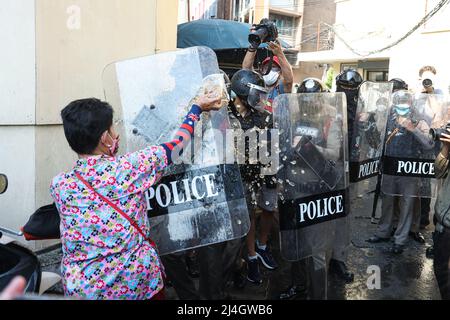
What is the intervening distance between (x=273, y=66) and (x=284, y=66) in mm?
342

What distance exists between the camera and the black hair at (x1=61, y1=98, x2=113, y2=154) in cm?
177

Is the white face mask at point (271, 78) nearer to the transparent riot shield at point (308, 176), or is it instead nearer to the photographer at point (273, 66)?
the photographer at point (273, 66)

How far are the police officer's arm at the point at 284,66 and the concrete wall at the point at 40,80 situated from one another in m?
1.74

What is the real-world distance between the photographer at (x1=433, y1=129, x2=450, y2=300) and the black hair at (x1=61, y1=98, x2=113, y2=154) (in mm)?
2146

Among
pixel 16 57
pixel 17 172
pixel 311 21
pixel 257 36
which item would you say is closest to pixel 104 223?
pixel 17 172

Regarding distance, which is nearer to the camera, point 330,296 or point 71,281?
point 71,281

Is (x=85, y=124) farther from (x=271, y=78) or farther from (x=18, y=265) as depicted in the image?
(x=271, y=78)

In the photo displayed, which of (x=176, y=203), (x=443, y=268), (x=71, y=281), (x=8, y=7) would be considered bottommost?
(x=443, y=268)

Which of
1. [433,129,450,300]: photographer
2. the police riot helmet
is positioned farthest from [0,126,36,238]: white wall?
the police riot helmet

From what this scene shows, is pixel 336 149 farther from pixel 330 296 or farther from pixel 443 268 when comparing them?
pixel 330 296

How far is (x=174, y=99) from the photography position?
2.40 metres

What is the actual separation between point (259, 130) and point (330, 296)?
1.54m

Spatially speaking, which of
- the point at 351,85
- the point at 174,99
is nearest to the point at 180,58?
the point at 174,99

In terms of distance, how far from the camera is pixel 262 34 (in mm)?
4109
